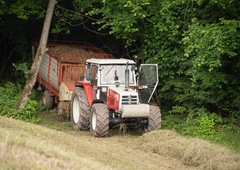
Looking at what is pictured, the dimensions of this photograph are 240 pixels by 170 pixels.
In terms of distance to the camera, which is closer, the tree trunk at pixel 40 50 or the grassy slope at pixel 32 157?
the grassy slope at pixel 32 157

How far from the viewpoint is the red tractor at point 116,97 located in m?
13.7

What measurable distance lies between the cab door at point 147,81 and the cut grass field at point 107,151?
120 centimetres

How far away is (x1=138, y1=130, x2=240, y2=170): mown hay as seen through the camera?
10789mm

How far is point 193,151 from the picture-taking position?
11305 millimetres

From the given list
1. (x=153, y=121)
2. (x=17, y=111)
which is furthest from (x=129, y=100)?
(x=17, y=111)

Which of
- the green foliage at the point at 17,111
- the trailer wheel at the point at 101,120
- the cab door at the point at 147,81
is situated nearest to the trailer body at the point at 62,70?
the green foliage at the point at 17,111

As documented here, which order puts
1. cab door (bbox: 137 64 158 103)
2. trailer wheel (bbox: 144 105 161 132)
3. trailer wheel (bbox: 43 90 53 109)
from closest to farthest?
trailer wheel (bbox: 144 105 161 132) → cab door (bbox: 137 64 158 103) → trailer wheel (bbox: 43 90 53 109)

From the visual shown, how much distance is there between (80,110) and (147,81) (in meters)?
2.15

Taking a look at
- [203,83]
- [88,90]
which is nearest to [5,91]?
[88,90]

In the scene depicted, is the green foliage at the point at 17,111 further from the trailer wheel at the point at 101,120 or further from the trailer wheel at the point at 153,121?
the trailer wheel at the point at 153,121

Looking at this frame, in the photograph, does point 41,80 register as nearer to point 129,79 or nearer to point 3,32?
point 3,32

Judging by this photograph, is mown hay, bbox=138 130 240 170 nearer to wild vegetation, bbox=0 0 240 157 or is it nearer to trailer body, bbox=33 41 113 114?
wild vegetation, bbox=0 0 240 157

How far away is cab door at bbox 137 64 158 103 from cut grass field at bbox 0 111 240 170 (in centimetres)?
120

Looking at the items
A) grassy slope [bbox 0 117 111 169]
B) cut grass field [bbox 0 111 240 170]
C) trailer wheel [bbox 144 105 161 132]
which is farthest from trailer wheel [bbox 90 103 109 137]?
grassy slope [bbox 0 117 111 169]
